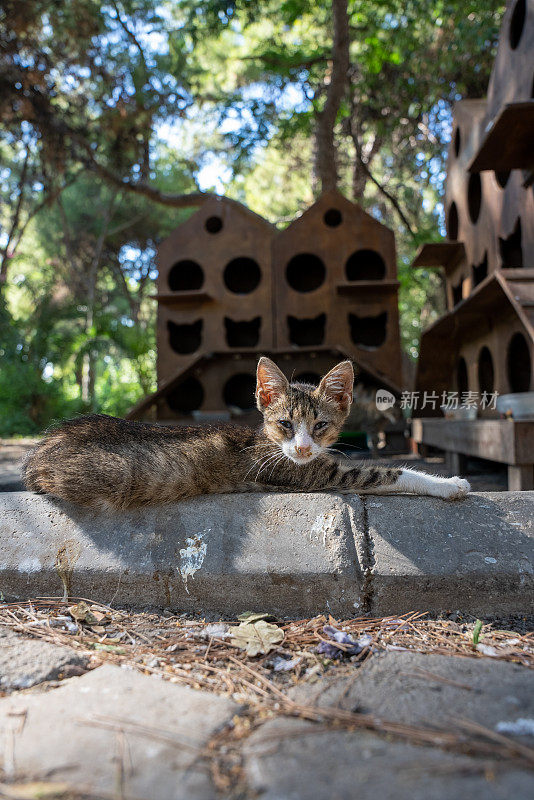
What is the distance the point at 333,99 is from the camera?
9.82 meters

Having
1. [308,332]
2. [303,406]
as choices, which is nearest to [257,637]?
[303,406]

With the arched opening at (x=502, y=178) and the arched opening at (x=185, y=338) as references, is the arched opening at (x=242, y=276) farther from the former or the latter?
the arched opening at (x=502, y=178)

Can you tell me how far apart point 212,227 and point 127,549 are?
645 centimetres

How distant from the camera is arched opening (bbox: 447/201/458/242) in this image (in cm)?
756

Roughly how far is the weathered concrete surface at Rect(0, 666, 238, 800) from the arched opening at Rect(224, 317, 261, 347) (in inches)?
278

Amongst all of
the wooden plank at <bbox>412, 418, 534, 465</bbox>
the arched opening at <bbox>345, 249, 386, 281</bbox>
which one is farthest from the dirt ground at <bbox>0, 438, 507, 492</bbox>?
the arched opening at <bbox>345, 249, 386, 281</bbox>

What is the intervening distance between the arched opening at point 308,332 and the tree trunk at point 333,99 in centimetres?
206

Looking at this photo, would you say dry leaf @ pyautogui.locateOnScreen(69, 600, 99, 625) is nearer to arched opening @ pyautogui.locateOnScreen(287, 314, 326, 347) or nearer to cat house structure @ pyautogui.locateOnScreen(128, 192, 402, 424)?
cat house structure @ pyautogui.locateOnScreen(128, 192, 402, 424)

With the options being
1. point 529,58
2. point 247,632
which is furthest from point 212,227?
point 247,632

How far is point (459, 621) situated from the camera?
2.24m

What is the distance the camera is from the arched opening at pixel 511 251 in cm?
587

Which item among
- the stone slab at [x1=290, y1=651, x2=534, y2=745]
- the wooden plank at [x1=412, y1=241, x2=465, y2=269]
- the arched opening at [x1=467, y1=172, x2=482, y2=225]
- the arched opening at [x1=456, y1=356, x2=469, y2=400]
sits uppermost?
the arched opening at [x1=467, y1=172, x2=482, y2=225]

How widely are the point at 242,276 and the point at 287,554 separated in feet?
22.7

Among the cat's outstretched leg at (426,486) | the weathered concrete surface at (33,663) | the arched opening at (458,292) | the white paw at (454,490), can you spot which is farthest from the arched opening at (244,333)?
the weathered concrete surface at (33,663)
